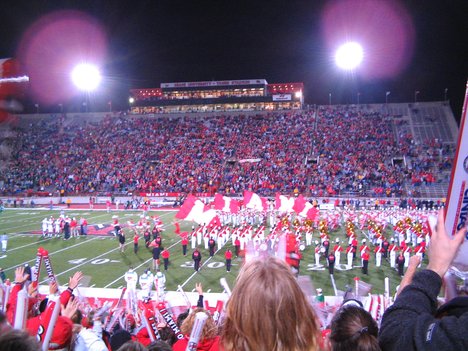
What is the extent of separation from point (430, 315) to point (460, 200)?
661 mm

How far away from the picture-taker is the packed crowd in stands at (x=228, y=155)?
34.2 m

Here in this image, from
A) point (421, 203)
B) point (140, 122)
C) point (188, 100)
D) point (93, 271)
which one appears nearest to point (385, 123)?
point (421, 203)

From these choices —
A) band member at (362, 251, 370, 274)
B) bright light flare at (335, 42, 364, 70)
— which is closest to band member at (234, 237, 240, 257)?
band member at (362, 251, 370, 274)

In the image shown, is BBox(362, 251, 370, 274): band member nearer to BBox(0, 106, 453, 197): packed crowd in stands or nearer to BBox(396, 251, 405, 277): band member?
BBox(396, 251, 405, 277): band member

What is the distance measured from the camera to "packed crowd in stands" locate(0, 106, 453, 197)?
34188mm

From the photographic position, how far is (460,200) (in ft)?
5.70

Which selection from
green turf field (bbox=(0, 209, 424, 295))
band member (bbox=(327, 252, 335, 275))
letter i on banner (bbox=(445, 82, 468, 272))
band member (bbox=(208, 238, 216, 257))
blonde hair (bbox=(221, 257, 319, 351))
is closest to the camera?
blonde hair (bbox=(221, 257, 319, 351))

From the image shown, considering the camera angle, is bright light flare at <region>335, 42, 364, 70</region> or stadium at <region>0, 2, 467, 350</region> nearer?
stadium at <region>0, 2, 467, 350</region>

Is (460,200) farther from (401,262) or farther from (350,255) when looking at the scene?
(350,255)

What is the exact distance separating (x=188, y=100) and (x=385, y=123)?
80.2ft

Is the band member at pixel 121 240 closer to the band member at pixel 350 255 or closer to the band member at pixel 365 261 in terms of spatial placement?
the band member at pixel 350 255

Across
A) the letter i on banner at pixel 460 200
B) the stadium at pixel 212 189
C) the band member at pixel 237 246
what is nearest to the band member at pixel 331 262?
the stadium at pixel 212 189

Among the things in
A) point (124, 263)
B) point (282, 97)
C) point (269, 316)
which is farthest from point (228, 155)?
point (269, 316)

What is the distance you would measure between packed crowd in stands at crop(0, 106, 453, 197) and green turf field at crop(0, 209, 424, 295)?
14036 mm
